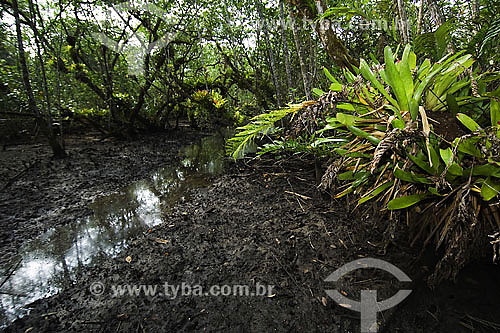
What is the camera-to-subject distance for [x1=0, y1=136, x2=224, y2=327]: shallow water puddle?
1391 mm

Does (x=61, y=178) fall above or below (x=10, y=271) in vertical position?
above

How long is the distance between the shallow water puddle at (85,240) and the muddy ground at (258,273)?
0.47ft

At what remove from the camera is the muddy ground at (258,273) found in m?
1.02

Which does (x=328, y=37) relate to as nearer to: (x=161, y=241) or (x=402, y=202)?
(x=402, y=202)

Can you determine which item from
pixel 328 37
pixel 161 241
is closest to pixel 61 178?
pixel 161 241

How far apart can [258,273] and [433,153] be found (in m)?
1.09

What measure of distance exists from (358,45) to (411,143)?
13.0 feet

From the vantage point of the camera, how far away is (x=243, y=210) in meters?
2.04

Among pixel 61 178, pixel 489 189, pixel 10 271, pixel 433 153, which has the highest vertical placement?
pixel 433 153

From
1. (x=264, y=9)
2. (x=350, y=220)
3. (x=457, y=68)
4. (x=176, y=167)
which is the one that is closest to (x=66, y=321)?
(x=350, y=220)

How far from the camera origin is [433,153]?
107 cm

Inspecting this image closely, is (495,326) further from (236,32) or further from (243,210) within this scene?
(236,32)

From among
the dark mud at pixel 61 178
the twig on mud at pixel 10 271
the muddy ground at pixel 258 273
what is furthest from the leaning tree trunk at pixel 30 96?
the twig on mud at pixel 10 271

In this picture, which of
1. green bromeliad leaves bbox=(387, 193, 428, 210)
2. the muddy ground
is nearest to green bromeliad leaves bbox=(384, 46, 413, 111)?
green bromeliad leaves bbox=(387, 193, 428, 210)
